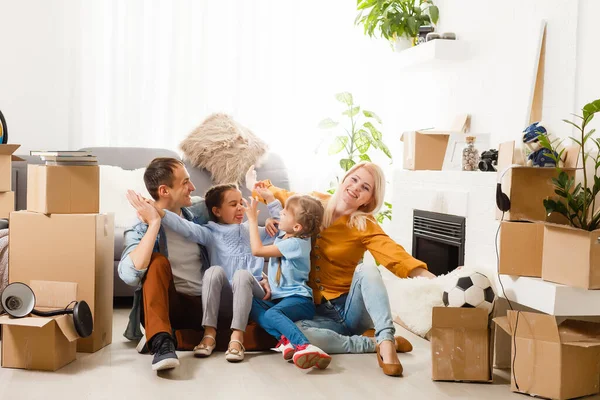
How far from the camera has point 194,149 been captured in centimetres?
413

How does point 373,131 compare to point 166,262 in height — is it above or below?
above

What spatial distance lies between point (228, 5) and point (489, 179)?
2.63 m

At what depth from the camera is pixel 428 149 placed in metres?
3.84

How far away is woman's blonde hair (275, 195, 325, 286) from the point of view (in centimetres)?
294

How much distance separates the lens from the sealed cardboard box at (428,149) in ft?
12.5

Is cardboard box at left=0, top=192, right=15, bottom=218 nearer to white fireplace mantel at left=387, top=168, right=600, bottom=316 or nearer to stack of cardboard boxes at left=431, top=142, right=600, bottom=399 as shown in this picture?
stack of cardboard boxes at left=431, top=142, right=600, bottom=399

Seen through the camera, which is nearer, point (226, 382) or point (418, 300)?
point (226, 382)

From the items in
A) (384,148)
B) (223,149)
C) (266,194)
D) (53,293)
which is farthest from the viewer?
(384,148)

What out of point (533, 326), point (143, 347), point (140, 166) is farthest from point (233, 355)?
point (140, 166)

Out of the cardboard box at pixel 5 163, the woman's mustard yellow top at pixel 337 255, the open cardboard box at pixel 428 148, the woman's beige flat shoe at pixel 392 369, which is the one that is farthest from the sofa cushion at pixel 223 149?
the woman's beige flat shoe at pixel 392 369

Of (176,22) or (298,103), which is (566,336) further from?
(176,22)

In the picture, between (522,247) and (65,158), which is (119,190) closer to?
(65,158)

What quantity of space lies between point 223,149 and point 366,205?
4.19 ft

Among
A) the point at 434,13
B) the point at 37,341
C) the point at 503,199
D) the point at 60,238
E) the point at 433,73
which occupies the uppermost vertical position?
the point at 434,13
